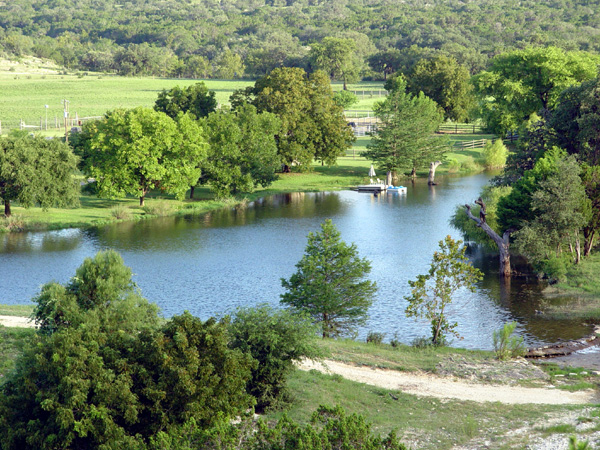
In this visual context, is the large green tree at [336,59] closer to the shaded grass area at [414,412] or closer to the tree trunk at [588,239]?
the tree trunk at [588,239]

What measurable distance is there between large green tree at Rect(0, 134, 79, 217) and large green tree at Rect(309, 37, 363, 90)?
331ft

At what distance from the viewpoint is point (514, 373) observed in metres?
26.5

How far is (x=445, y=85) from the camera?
96250 mm

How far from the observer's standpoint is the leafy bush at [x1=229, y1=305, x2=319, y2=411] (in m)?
21.0

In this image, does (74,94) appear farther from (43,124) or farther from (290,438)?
(290,438)

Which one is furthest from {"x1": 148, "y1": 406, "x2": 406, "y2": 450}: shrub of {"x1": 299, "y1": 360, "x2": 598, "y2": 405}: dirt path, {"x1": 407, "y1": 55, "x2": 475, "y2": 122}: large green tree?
{"x1": 407, "y1": 55, "x2": 475, "y2": 122}: large green tree

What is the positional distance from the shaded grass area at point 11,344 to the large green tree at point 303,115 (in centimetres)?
4588

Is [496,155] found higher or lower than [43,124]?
lower

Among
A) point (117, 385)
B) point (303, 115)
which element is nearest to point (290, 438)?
point (117, 385)

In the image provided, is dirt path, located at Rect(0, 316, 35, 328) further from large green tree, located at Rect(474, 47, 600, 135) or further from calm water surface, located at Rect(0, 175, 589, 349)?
large green tree, located at Rect(474, 47, 600, 135)

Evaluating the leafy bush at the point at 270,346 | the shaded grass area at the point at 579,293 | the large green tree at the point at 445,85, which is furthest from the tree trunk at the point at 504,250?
the large green tree at the point at 445,85

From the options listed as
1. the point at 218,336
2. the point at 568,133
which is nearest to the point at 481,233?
the point at 568,133

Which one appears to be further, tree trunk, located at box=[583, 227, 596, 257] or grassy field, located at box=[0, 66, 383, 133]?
grassy field, located at box=[0, 66, 383, 133]

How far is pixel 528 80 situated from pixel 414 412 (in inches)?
2554
